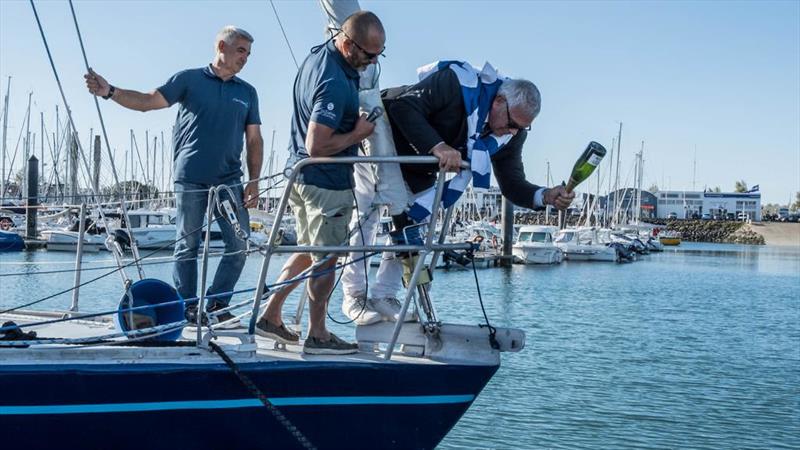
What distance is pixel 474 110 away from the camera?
5312 millimetres

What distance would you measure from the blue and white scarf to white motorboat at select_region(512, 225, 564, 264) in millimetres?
42713

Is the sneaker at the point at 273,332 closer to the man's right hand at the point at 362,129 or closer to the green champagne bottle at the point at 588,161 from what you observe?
the man's right hand at the point at 362,129

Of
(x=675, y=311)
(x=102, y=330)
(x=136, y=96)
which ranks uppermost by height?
(x=136, y=96)

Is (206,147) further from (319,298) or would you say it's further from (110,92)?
(319,298)

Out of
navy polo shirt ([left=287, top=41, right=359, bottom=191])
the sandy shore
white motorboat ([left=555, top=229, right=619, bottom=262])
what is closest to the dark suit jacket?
navy polo shirt ([left=287, top=41, right=359, bottom=191])

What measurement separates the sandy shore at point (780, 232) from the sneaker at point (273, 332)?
134064mm

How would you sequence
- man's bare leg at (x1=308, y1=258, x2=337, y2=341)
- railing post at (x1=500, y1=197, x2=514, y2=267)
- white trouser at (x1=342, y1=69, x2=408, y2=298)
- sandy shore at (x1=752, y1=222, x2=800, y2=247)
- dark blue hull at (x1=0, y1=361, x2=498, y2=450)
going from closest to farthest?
dark blue hull at (x1=0, y1=361, x2=498, y2=450)
man's bare leg at (x1=308, y1=258, x2=337, y2=341)
white trouser at (x1=342, y1=69, x2=408, y2=298)
railing post at (x1=500, y1=197, x2=514, y2=267)
sandy shore at (x1=752, y1=222, x2=800, y2=247)

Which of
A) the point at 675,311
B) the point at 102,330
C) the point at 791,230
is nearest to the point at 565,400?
the point at 102,330

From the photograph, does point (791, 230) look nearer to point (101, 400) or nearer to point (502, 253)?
point (502, 253)

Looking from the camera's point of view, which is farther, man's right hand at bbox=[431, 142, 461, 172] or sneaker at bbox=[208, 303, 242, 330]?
sneaker at bbox=[208, 303, 242, 330]

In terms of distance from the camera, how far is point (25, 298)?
23828 mm

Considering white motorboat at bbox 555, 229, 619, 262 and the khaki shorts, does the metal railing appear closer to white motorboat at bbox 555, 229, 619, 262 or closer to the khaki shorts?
the khaki shorts

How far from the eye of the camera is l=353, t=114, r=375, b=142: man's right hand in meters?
5.00

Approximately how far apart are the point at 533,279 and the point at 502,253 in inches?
316
